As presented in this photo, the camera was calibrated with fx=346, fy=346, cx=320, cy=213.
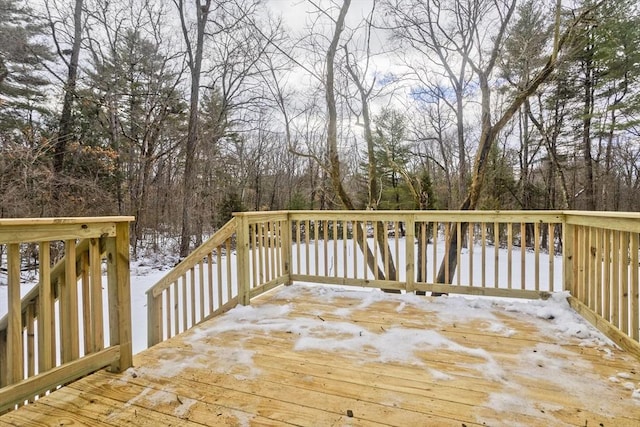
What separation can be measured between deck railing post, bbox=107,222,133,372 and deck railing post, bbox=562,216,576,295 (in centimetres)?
372

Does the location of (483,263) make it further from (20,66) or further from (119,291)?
(20,66)

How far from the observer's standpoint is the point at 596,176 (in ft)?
40.0

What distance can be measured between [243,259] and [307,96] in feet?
19.6

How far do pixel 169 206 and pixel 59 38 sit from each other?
5.43 m

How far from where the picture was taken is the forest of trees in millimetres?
6781

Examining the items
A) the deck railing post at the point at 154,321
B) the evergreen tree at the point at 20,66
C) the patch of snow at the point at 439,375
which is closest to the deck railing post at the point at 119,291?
the deck railing post at the point at 154,321

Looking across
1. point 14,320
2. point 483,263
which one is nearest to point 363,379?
point 14,320

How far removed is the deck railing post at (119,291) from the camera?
2064mm

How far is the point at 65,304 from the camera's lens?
187 centimetres

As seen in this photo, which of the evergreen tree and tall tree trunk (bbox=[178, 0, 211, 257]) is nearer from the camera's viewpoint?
the evergreen tree

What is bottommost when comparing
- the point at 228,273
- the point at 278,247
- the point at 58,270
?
the point at 228,273

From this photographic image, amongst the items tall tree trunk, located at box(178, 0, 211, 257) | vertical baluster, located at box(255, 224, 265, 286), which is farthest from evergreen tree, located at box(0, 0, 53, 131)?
vertical baluster, located at box(255, 224, 265, 286)

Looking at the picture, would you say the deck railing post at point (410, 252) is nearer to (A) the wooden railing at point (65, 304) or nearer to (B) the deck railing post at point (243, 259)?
(B) the deck railing post at point (243, 259)

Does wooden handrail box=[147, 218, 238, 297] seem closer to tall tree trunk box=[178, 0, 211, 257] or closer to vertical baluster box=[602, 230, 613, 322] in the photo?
vertical baluster box=[602, 230, 613, 322]
